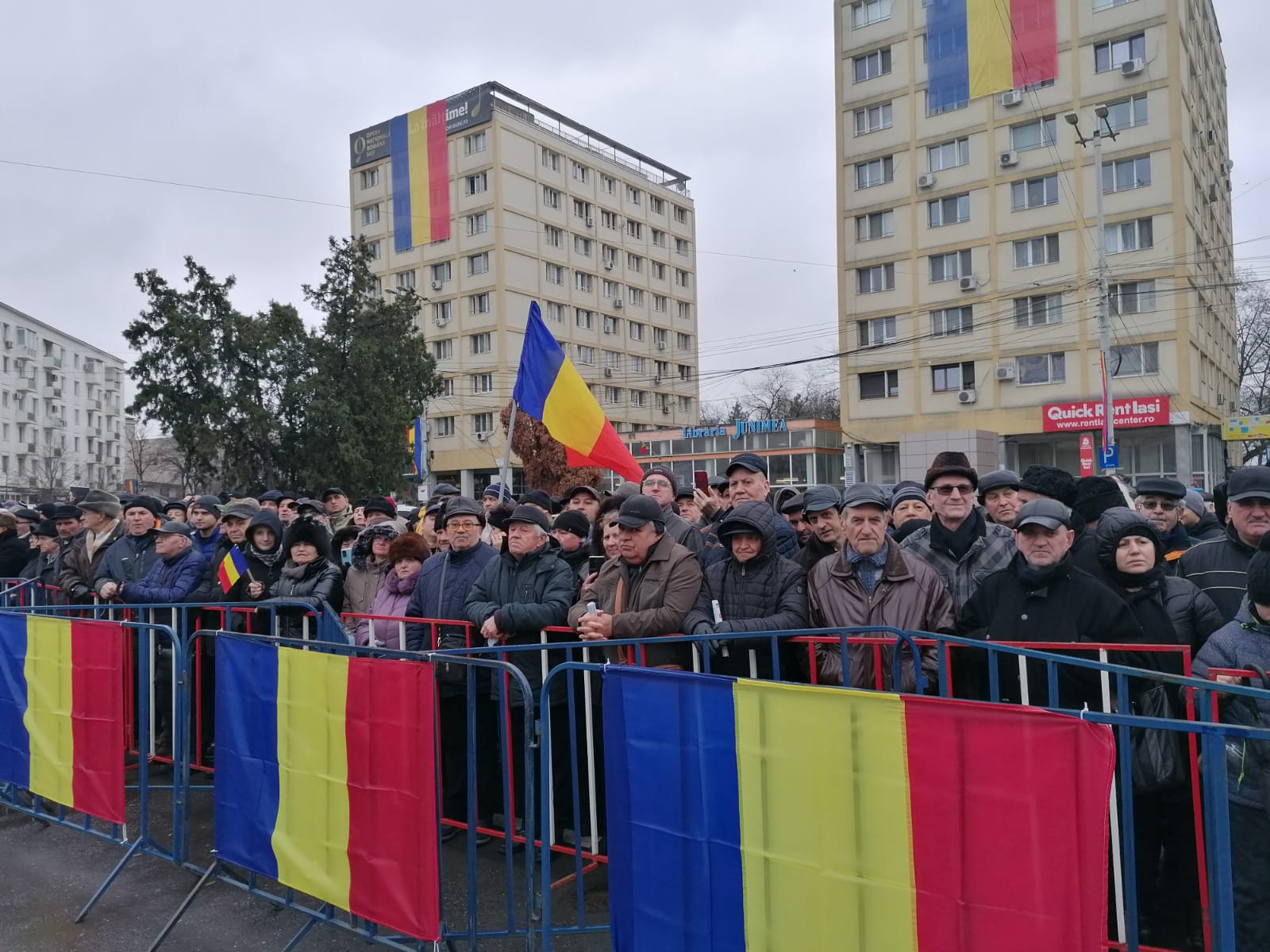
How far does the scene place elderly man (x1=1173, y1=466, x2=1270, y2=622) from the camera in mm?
4285

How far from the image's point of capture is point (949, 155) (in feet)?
121

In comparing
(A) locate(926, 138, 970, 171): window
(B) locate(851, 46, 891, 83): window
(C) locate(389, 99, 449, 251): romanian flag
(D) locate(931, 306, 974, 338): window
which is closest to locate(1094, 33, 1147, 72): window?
(A) locate(926, 138, 970, 171): window

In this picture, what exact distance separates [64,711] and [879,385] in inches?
1449

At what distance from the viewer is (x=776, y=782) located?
2.73 meters

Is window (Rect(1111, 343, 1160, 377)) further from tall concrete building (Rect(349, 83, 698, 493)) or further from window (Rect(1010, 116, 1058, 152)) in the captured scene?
tall concrete building (Rect(349, 83, 698, 493))

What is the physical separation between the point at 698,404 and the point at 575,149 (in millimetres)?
21281

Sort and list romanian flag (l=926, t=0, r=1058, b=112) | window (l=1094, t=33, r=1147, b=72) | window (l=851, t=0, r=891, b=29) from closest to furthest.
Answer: romanian flag (l=926, t=0, r=1058, b=112) < window (l=1094, t=33, r=1147, b=72) < window (l=851, t=0, r=891, b=29)

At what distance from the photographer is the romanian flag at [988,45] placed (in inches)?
1239

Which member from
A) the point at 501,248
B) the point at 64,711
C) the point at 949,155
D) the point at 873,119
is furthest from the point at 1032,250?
the point at 64,711

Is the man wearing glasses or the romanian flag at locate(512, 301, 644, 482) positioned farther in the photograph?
the romanian flag at locate(512, 301, 644, 482)

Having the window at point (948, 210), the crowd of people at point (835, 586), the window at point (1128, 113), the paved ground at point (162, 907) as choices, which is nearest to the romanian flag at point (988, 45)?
the window at point (1128, 113)

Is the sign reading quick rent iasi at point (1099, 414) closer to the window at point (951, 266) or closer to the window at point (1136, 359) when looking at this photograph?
the window at point (1136, 359)

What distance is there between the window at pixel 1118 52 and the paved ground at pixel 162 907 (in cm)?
3753

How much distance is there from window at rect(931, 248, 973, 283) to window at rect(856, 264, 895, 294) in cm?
169
